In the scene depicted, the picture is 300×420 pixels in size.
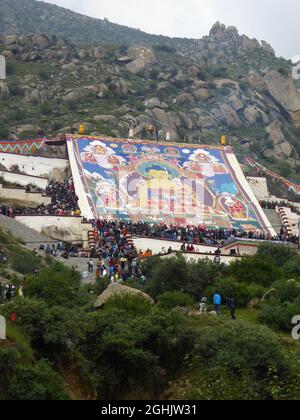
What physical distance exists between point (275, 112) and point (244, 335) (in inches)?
2852

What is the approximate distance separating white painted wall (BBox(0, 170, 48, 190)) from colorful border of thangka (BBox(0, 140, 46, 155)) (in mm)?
4803

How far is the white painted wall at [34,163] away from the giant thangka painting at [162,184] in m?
1.01

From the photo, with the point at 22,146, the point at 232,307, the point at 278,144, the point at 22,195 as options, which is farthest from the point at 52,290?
the point at 278,144

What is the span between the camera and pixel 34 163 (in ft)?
193

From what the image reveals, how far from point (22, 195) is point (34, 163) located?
5913mm

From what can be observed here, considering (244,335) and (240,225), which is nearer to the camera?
(244,335)

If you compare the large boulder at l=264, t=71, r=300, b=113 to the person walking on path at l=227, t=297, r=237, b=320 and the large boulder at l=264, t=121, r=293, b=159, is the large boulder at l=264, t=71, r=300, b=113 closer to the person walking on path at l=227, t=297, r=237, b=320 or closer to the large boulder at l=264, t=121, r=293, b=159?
the large boulder at l=264, t=121, r=293, b=159

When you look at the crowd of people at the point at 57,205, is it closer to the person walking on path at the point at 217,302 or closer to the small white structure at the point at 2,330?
the person walking on path at the point at 217,302

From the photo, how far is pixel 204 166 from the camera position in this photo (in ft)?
200

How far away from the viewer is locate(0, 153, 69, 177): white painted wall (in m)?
58.3

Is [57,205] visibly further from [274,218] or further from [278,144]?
[278,144]

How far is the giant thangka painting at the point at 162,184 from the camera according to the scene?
53.2 m

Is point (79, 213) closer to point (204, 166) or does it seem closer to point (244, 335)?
point (204, 166)
